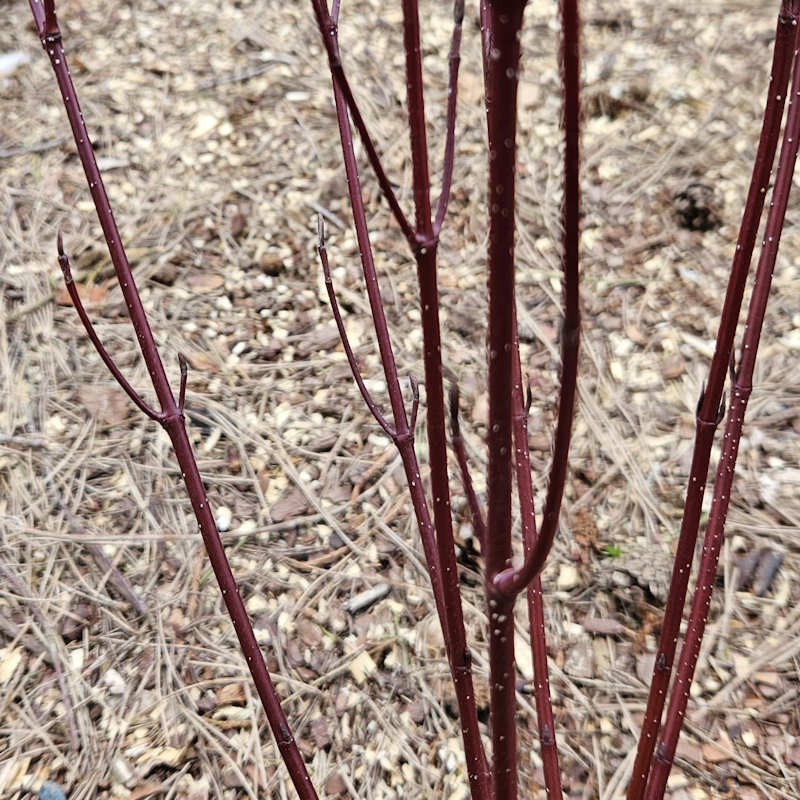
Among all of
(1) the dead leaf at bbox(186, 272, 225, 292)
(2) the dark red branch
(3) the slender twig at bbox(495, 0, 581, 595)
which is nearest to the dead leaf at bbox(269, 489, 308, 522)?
(1) the dead leaf at bbox(186, 272, 225, 292)

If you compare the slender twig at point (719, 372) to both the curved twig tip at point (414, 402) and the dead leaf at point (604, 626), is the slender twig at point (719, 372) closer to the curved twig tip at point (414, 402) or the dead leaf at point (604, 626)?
the curved twig tip at point (414, 402)

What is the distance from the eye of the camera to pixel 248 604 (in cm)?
166

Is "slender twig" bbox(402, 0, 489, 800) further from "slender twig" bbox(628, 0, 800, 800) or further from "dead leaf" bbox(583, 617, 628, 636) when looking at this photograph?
"dead leaf" bbox(583, 617, 628, 636)

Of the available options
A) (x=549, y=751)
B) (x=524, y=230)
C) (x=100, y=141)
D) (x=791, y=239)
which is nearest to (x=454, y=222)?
(x=524, y=230)

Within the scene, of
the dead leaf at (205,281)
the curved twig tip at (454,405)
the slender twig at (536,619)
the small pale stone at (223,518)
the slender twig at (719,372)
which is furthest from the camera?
the dead leaf at (205,281)

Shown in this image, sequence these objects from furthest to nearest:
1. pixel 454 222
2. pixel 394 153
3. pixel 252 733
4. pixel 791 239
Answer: pixel 394 153, pixel 454 222, pixel 791 239, pixel 252 733

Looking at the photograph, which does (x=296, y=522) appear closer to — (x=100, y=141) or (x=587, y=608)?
(x=587, y=608)

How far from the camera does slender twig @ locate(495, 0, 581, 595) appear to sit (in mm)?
435

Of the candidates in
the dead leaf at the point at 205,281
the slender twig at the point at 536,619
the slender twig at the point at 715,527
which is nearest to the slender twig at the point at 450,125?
the slender twig at the point at 536,619

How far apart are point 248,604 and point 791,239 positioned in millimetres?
1665

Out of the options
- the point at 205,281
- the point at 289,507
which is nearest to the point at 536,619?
the point at 289,507

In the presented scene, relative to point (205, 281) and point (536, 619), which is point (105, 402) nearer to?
point (205, 281)

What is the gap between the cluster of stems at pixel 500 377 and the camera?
0.48m

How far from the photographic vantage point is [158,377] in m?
0.88
